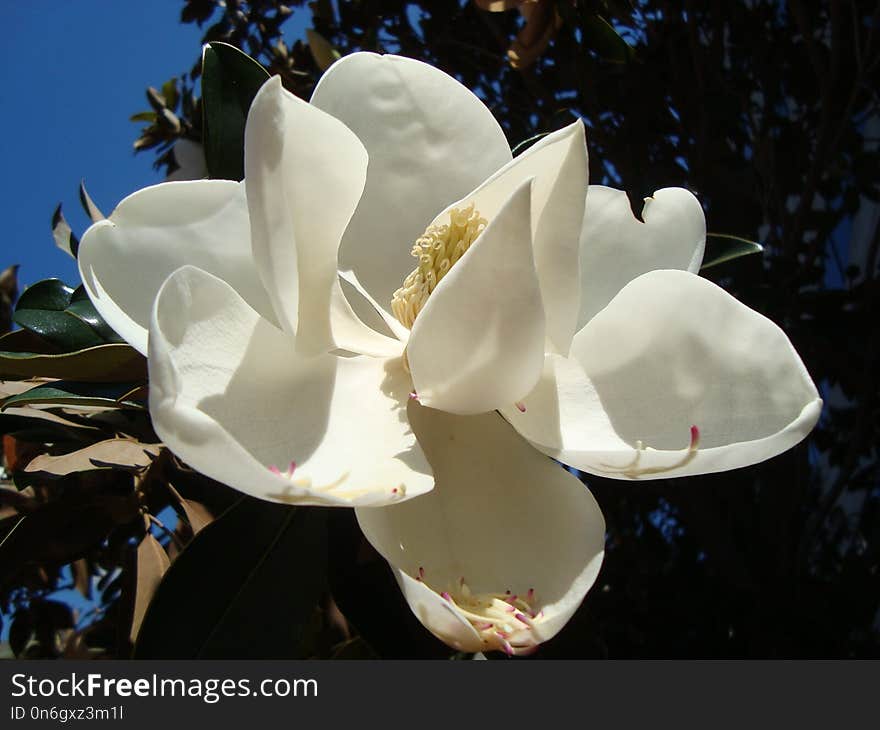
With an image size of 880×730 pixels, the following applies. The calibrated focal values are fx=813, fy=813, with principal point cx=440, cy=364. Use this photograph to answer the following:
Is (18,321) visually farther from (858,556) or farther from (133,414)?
(858,556)

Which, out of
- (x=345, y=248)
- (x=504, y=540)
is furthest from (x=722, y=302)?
(x=345, y=248)

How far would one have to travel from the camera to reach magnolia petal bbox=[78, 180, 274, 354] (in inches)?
27.8

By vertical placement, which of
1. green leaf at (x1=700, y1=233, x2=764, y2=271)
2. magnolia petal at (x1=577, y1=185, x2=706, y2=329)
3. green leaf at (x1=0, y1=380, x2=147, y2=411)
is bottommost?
green leaf at (x1=0, y1=380, x2=147, y2=411)

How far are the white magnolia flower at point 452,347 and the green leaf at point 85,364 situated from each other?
156 millimetres

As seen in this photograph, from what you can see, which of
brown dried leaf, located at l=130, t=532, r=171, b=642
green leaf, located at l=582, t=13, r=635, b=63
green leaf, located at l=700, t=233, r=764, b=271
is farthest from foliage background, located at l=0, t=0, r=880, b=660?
green leaf, located at l=700, t=233, r=764, b=271

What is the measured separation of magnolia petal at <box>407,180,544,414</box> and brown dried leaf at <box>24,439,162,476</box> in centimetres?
36

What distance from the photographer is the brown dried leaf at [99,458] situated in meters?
0.83

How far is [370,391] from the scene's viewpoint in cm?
76

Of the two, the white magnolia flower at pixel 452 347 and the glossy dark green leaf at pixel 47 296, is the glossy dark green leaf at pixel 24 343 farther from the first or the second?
the white magnolia flower at pixel 452 347

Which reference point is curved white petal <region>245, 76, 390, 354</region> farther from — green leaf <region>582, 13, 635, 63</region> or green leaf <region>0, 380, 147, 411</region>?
green leaf <region>582, 13, 635, 63</region>

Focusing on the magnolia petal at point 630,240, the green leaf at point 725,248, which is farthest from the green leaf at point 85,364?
the green leaf at point 725,248

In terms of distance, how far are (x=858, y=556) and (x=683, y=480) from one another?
95 centimetres

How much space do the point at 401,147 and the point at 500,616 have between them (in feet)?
1.59

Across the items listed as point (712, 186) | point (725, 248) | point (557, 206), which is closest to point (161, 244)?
point (557, 206)
